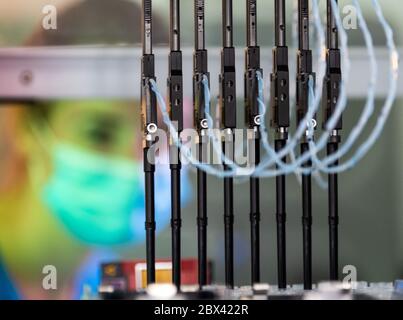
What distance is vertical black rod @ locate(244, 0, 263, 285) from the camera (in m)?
1.16

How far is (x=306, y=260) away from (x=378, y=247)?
140 millimetres

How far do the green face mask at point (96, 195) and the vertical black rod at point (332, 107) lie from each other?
0.29 m

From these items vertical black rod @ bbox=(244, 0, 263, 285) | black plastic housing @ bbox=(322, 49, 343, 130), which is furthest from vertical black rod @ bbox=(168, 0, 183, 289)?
black plastic housing @ bbox=(322, 49, 343, 130)

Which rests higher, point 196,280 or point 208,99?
point 208,99

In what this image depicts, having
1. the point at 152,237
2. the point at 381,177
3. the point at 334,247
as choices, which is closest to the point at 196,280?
the point at 152,237

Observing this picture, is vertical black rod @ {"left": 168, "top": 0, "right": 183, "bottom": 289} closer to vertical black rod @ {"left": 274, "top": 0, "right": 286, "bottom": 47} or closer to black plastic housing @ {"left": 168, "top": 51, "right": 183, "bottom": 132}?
black plastic housing @ {"left": 168, "top": 51, "right": 183, "bottom": 132}

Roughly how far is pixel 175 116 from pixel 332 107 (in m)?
0.25

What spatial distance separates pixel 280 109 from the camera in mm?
1148

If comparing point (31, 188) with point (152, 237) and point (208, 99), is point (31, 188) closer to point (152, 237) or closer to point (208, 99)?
point (152, 237)

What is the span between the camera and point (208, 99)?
1.16 meters

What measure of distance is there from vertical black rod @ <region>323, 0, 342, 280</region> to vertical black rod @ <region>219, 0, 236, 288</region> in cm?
15

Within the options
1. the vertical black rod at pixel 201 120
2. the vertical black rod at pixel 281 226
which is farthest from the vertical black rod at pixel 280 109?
the vertical black rod at pixel 201 120

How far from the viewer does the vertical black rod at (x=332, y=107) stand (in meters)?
1.15

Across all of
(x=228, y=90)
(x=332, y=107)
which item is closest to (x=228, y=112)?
(x=228, y=90)
